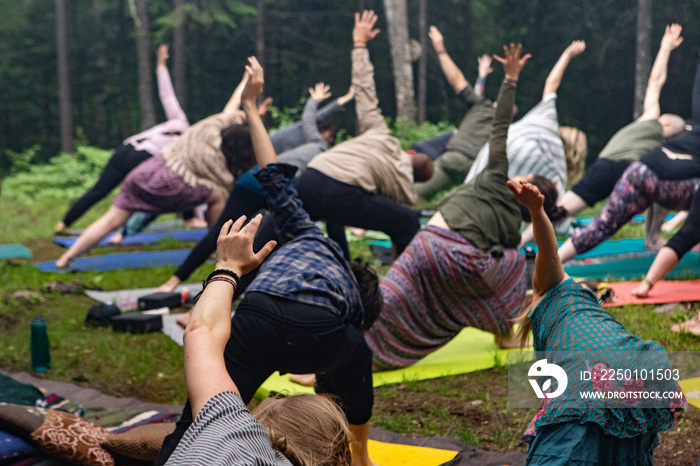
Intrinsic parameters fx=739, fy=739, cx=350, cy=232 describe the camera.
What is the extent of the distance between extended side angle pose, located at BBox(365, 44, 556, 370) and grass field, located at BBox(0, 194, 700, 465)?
0.83 ft

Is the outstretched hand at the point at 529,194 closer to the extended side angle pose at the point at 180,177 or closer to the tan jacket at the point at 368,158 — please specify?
the tan jacket at the point at 368,158

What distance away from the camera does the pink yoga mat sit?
15.4ft

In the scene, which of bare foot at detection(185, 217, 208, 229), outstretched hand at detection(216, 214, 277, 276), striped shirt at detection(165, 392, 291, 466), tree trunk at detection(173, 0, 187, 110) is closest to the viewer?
striped shirt at detection(165, 392, 291, 466)

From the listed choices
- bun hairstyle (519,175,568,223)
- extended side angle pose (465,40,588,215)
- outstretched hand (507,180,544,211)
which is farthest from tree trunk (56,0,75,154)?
outstretched hand (507,180,544,211)

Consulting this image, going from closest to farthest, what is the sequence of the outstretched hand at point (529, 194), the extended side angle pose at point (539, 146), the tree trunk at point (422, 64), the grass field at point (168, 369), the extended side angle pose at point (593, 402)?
1. the extended side angle pose at point (593, 402)
2. the outstretched hand at point (529, 194)
3. the grass field at point (168, 369)
4. the extended side angle pose at point (539, 146)
5. the tree trunk at point (422, 64)

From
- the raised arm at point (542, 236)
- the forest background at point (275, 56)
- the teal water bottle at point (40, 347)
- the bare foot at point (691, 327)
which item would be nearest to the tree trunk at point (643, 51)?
the forest background at point (275, 56)

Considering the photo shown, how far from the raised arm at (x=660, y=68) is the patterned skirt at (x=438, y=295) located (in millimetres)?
2589

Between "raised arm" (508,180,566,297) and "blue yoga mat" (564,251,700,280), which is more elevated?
"raised arm" (508,180,566,297)

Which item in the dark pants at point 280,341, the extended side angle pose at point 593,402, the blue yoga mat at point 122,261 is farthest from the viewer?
the blue yoga mat at point 122,261

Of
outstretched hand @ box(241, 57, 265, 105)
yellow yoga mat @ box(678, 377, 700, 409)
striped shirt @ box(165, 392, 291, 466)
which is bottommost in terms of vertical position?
yellow yoga mat @ box(678, 377, 700, 409)

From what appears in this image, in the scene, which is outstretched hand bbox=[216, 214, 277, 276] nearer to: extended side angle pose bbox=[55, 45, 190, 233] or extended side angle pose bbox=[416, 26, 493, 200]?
extended side angle pose bbox=[416, 26, 493, 200]

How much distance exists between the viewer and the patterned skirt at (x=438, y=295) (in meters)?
3.76

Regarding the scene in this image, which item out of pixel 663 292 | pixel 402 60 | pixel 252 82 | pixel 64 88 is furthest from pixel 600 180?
pixel 64 88

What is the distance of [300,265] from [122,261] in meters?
5.40
